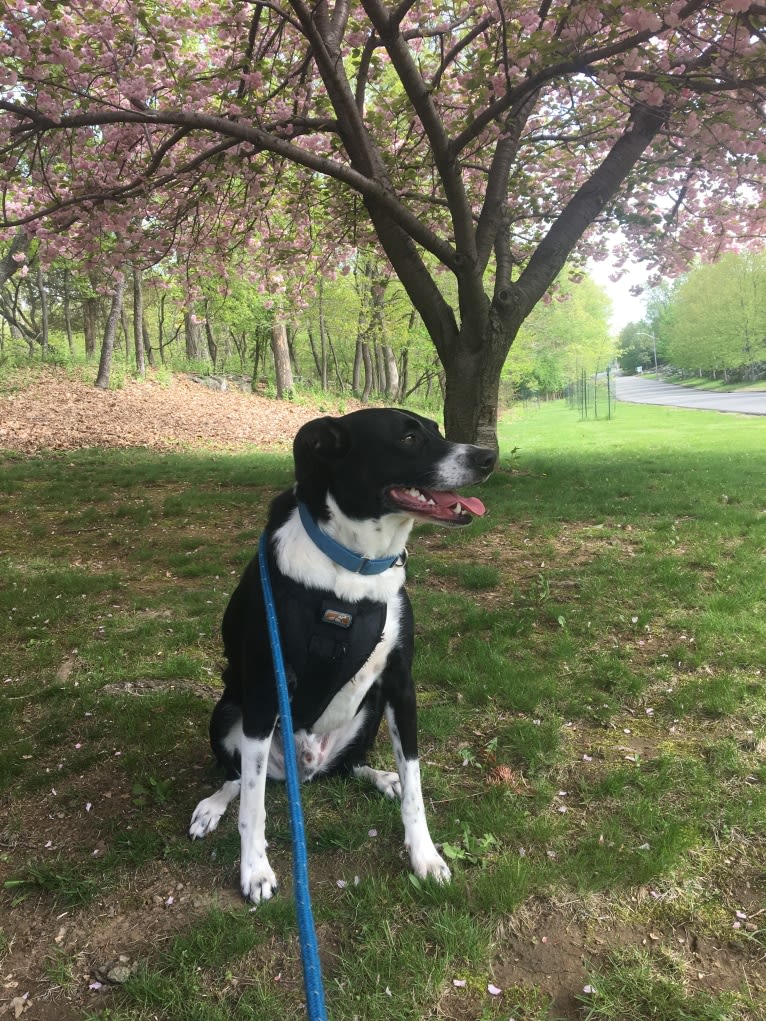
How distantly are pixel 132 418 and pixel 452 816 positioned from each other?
57.0ft

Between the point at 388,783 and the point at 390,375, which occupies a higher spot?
the point at 390,375

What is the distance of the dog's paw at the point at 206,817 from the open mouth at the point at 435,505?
153 cm

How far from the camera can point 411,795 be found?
2.45 metres

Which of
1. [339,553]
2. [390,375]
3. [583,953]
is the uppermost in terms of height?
[390,375]

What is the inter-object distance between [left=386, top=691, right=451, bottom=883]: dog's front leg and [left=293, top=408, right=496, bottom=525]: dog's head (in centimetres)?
80

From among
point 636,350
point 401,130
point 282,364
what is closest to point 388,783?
point 401,130

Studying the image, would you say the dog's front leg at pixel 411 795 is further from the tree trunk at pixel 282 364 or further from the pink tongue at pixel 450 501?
the tree trunk at pixel 282 364

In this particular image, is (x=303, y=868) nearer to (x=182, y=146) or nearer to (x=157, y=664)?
(x=157, y=664)

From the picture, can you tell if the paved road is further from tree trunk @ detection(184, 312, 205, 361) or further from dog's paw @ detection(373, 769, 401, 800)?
dog's paw @ detection(373, 769, 401, 800)

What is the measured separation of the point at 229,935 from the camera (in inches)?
81.0

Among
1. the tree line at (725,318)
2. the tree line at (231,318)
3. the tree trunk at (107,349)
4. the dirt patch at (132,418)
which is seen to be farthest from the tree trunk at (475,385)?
the tree line at (725,318)

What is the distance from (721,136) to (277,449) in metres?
12.4

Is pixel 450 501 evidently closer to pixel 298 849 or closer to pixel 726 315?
pixel 298 849

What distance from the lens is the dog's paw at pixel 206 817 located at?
2.54 meters
